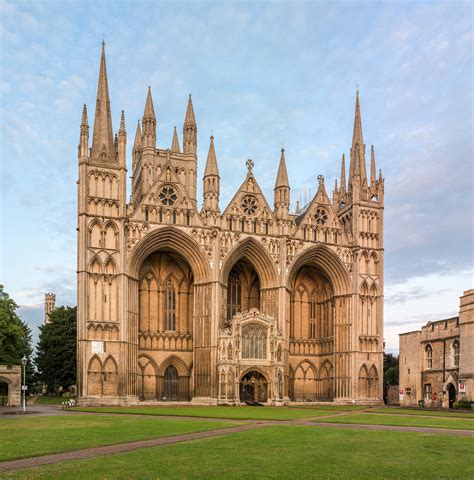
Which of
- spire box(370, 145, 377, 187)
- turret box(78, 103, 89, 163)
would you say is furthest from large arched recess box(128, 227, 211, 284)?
spire box(370, 145, 377, 187)

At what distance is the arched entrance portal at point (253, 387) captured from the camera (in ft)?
186

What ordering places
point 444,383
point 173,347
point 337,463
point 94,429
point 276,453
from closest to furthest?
point 337,463
point 276,453
point 94,429
point 444,383
point 173,347

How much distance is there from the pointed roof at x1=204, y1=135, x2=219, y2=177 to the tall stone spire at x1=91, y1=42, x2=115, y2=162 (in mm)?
8917

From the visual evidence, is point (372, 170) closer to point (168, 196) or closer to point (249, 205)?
point (249, 205)

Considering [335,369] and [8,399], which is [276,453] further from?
[335,369]

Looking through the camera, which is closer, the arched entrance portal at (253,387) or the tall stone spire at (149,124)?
the arched entrance portal at (253,387)

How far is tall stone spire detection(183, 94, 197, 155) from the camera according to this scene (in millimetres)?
66562

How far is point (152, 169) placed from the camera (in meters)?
70.4

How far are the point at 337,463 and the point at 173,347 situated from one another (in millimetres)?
44398

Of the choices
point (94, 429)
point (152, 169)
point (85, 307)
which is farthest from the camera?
point (152, 169)

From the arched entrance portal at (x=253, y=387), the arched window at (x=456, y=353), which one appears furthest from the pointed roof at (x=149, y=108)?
the arched window at (x=456, y=353)

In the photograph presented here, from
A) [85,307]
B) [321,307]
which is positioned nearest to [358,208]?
[321,307]

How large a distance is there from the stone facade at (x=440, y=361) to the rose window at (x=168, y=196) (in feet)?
87.8

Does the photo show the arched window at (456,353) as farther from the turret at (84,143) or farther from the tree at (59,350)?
the tree at (59,350)
